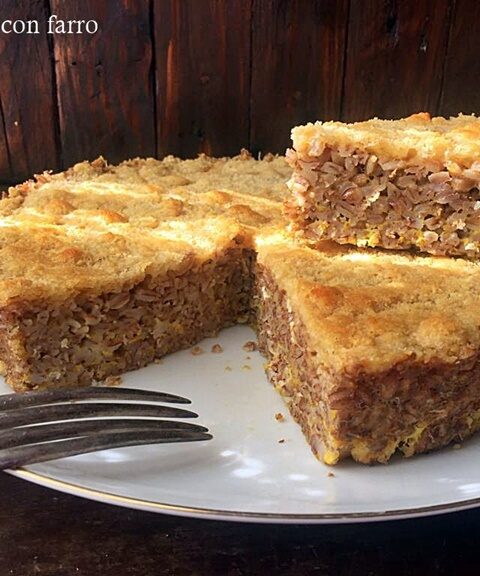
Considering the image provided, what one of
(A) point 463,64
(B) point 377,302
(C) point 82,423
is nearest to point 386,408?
(B) point 377,302

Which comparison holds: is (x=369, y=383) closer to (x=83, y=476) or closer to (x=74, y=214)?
(x=83, y=476)

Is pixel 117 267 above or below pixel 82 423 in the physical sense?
above

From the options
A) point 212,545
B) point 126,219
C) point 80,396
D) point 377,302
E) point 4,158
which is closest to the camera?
point 212,545

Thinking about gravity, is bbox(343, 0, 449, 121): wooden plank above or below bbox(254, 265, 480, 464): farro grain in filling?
above

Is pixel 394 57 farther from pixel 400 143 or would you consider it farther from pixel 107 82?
pixel 107 82

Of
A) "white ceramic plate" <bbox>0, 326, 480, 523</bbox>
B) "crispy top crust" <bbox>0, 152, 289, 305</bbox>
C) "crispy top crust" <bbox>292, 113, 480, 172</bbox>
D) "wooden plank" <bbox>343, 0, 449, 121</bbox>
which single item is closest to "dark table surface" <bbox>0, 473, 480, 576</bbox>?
"white ceramic plate" <bbox>0, 326, 480, 523</bbox>

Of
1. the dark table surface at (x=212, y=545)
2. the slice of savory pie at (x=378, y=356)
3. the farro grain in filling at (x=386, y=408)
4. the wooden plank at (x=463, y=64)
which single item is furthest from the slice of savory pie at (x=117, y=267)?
the wooden plank at (x=463, y=64)

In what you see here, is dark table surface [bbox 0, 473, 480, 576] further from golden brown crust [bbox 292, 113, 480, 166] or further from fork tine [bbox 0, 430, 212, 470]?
golden brown crust [bbox 292, 113, 480, 166]
